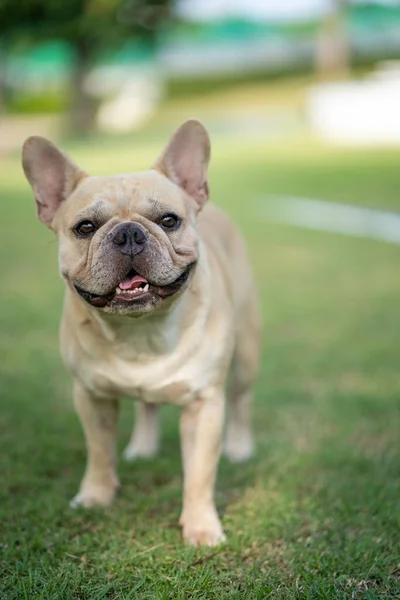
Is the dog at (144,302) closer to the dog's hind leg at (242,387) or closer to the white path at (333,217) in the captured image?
the dog's hind leg at (242,387)

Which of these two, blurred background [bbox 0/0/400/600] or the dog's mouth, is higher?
the dog's mouth

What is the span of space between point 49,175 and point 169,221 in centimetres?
58

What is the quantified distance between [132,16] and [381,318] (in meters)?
28.9

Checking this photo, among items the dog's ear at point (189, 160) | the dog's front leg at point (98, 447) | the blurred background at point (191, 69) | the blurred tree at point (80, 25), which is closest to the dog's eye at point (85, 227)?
the dog's ear at point (189, 160)

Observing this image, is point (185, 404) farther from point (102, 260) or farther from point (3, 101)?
point (3, 101)

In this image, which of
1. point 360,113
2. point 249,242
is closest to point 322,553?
point 249,242

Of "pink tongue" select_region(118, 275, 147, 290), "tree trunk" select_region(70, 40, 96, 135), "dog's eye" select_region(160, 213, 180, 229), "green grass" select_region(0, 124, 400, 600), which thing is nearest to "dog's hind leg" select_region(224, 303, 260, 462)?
"green grass" select_region(0, 124, 400, 600)

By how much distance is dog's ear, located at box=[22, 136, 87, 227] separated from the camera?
354cm

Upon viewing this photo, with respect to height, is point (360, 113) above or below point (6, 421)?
below

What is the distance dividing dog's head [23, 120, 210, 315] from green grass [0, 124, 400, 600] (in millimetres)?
412

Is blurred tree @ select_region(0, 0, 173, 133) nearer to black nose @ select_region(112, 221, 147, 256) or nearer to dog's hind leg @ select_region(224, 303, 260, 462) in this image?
dog's hind leg @ select_region(224, 303, 260, 462)

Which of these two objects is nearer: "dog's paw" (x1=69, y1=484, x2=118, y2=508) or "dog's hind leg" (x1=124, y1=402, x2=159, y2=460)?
"dog's paw" (x1=69, y1=484, x2=118, y2=508)

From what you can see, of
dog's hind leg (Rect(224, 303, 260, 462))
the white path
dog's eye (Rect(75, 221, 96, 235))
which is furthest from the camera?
the white path

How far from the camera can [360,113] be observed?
23.7m
